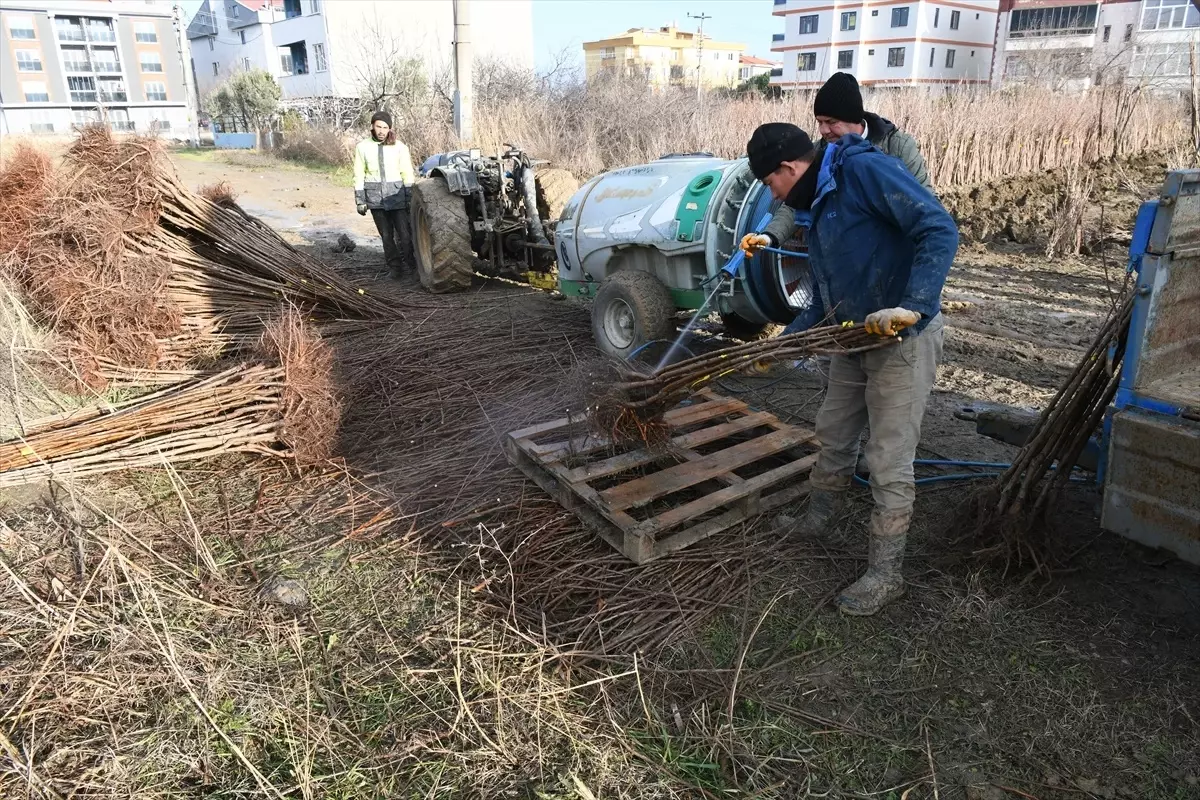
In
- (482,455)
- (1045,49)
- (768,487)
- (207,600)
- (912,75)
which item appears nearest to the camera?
(207,600)

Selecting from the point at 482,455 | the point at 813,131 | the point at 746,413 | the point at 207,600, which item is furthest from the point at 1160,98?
the point at 207,600

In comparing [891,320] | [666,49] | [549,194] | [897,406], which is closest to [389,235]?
[549,194]

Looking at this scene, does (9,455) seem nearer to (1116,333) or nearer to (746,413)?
(746,413)

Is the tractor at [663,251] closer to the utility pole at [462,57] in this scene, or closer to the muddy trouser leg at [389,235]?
the muddy trouser leg at [389,235]

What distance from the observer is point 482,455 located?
4266mm

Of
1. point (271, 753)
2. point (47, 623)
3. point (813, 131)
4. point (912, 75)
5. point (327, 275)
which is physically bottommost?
point (271, 753)

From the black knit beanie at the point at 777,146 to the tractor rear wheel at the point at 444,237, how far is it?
5.08 metres

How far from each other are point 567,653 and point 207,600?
1484 millimetres

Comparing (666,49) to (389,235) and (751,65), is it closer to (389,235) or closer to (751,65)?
(751,65)

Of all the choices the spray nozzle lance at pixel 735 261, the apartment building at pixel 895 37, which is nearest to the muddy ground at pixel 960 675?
the spray nozzle lance at pixel 735 261

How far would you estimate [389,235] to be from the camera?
8742mm

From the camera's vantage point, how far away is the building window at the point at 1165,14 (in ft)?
118

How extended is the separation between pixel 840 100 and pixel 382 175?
19.5ft

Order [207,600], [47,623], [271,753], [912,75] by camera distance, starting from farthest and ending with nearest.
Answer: [912,75] < [207,600] < [47,623] < [271,753]
